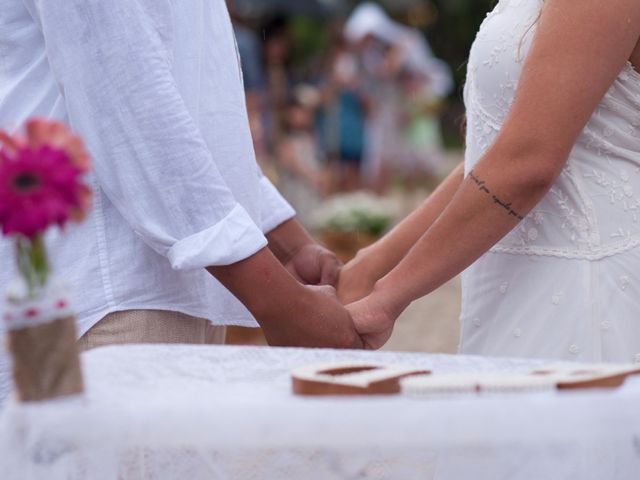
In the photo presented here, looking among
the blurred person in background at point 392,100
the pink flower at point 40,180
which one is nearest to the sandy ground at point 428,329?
the pink flower at point 40,180

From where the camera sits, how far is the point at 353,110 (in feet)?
43.3

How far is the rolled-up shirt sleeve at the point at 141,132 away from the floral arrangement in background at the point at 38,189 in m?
0.65

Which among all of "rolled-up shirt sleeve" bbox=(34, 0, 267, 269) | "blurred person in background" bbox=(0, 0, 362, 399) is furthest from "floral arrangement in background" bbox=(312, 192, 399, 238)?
"rolled-up shirt sleeve" bbox=(34, 0, 267, 269)

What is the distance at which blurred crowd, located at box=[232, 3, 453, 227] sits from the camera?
10814 millimetres

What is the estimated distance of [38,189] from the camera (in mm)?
1204

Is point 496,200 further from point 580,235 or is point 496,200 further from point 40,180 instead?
point 40,180

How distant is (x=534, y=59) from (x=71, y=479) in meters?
1.10

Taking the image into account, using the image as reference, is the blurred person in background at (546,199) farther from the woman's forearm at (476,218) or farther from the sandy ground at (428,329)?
the sandy ground at (428,329)

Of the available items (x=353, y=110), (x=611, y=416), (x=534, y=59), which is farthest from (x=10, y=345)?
(x=353, y=110)

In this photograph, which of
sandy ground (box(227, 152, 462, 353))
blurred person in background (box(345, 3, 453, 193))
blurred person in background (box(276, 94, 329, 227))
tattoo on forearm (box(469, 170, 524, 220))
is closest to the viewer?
tattoo on forearm (box(469, 170, 524, 220))

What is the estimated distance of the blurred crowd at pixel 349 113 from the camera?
35.5 feet

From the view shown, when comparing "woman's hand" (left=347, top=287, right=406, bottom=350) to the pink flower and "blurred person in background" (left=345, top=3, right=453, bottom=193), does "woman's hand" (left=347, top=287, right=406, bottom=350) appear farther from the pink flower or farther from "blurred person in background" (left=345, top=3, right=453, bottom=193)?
"blurred person in background" (left=345, top=3, right=453, bottom=193)

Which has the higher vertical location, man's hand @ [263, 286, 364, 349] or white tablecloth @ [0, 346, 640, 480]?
white tablecloth @ [0, 346, 640, 480]

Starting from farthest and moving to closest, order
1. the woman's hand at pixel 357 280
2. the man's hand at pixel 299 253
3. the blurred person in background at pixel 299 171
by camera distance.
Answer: the blurred person in background at pixel 299 171 < the man's hand at pixel 299 253 < the woman's hand at pixel 357 280
